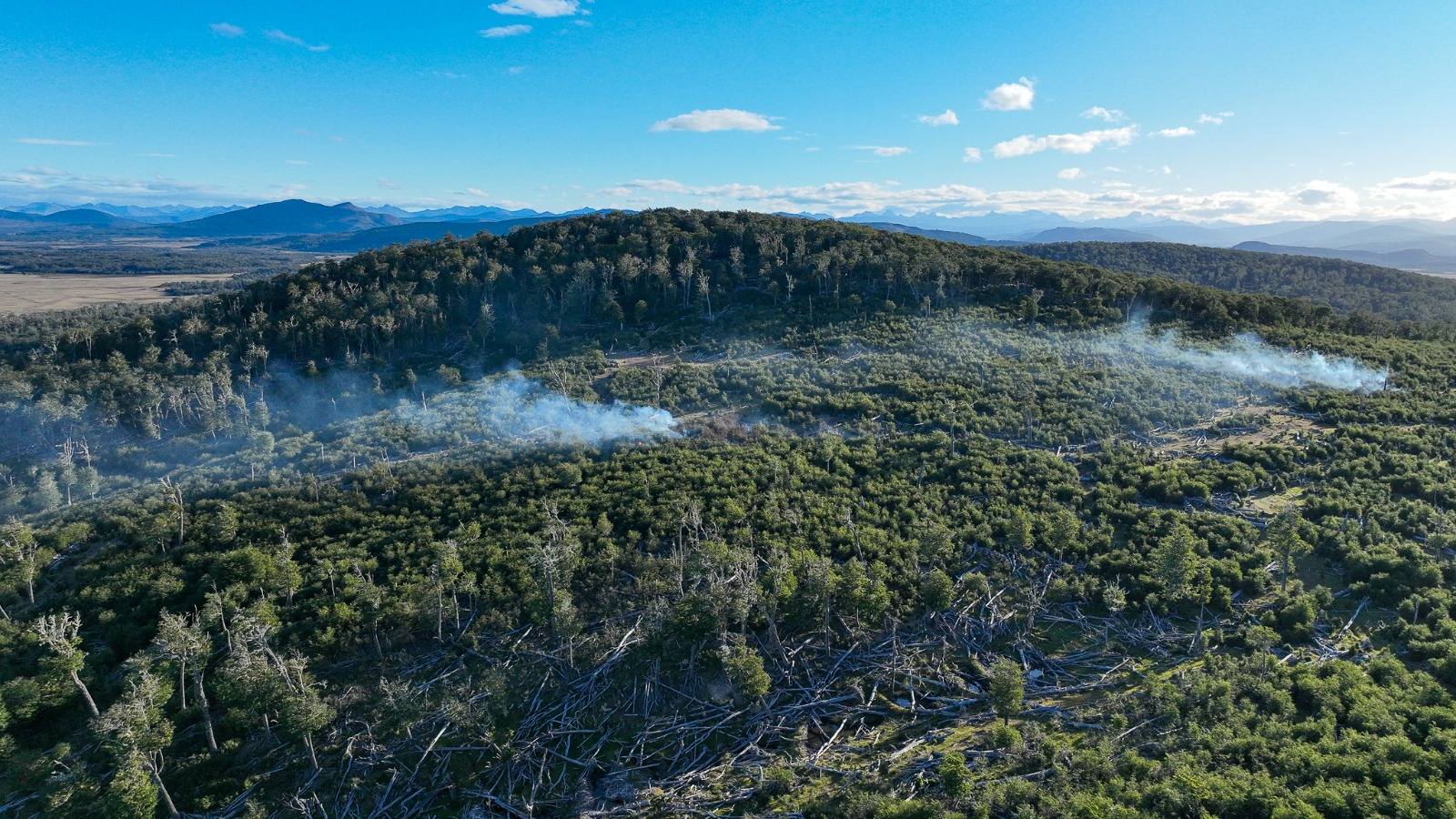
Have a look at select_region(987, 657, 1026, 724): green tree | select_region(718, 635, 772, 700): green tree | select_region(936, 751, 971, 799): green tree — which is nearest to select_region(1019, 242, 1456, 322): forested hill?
select_region(987, 657, 1026, 724): green tree

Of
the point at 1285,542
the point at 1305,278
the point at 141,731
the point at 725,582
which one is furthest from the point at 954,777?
the point at 1305,278

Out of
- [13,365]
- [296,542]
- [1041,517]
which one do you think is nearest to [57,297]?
[13,365]

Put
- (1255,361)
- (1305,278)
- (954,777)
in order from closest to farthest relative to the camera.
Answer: (954,777)
(1255,361)
(1305,278)

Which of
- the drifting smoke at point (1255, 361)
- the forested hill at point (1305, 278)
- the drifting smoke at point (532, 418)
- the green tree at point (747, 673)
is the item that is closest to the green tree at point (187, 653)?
the green tree at point (747, 673)

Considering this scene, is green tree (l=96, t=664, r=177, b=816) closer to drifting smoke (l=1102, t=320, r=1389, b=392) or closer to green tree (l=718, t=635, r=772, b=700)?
green tree (l=718, t=635, r=772, b=700)

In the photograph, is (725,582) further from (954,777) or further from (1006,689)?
(1006,689)

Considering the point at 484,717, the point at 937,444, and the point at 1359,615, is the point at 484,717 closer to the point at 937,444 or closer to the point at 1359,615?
the point at 937,444
